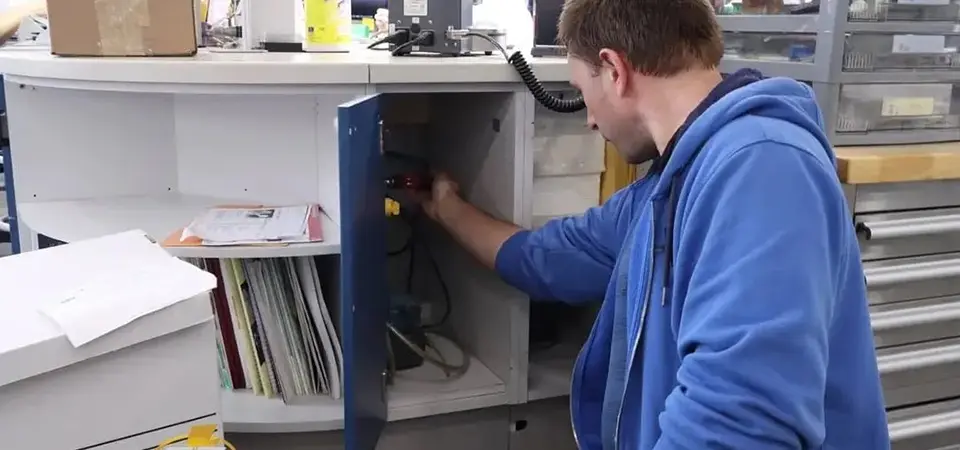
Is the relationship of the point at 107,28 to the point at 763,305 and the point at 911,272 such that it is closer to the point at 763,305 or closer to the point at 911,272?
the point at 763,305

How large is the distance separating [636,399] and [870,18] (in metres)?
0.80

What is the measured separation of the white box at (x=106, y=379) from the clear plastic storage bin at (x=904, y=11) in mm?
1136

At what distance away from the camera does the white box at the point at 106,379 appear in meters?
1.05

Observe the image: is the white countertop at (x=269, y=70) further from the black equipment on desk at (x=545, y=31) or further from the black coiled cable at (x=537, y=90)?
the black equipment on desk at (x=545, y=31)

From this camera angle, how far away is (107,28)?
1.50 metres

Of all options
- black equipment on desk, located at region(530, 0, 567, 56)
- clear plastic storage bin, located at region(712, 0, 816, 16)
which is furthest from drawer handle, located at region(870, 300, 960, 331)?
black equipment on desk, located at region(530, 0, 567, 56)

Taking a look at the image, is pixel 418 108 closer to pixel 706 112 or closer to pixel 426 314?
pixel 426 314

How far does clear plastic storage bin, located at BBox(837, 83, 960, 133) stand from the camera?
4.83ft

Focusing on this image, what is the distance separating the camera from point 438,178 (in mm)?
1763

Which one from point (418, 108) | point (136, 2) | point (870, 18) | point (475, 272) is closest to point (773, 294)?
point (870, 18)

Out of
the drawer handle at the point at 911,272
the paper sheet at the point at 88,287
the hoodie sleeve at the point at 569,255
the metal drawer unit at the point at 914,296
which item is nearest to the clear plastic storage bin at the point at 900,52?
the metal drawer unit at the point at 914,296

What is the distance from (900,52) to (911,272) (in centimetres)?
38

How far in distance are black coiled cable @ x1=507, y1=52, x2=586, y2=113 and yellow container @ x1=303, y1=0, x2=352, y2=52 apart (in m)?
0.46

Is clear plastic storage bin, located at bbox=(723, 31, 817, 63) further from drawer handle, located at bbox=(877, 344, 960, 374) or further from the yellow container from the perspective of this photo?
the yellow container
